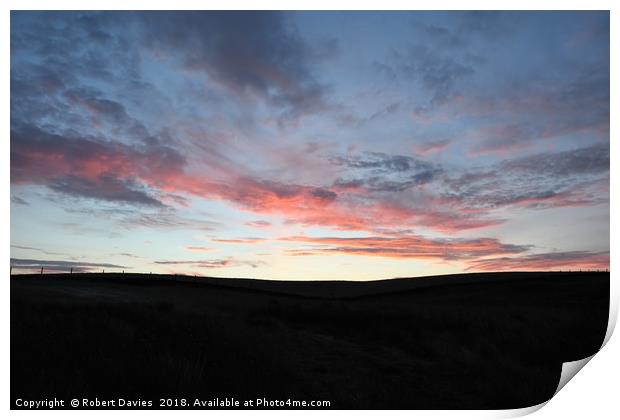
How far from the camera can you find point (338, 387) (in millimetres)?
5730

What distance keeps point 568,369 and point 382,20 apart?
6457 mm

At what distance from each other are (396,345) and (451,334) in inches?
74.8

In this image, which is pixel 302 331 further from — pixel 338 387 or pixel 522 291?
pixel 522 291

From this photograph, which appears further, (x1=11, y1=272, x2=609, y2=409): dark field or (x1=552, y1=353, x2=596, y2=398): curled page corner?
(x1=552, y1=353, x2=596, y2=398): curled page corner

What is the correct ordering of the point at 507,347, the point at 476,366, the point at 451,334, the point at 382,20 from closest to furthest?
the point at 476,366, the point at 382,20, the point at 507,347, the point at 451,334

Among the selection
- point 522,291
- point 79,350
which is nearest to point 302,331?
point 79,350

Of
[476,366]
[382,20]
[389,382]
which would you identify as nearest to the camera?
[389,382]

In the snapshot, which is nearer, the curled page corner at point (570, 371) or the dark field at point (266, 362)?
the dark field at point (266, 362)

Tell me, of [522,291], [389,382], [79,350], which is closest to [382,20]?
[389,382]

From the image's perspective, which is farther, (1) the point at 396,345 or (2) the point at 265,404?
(1) the point at 396,345
